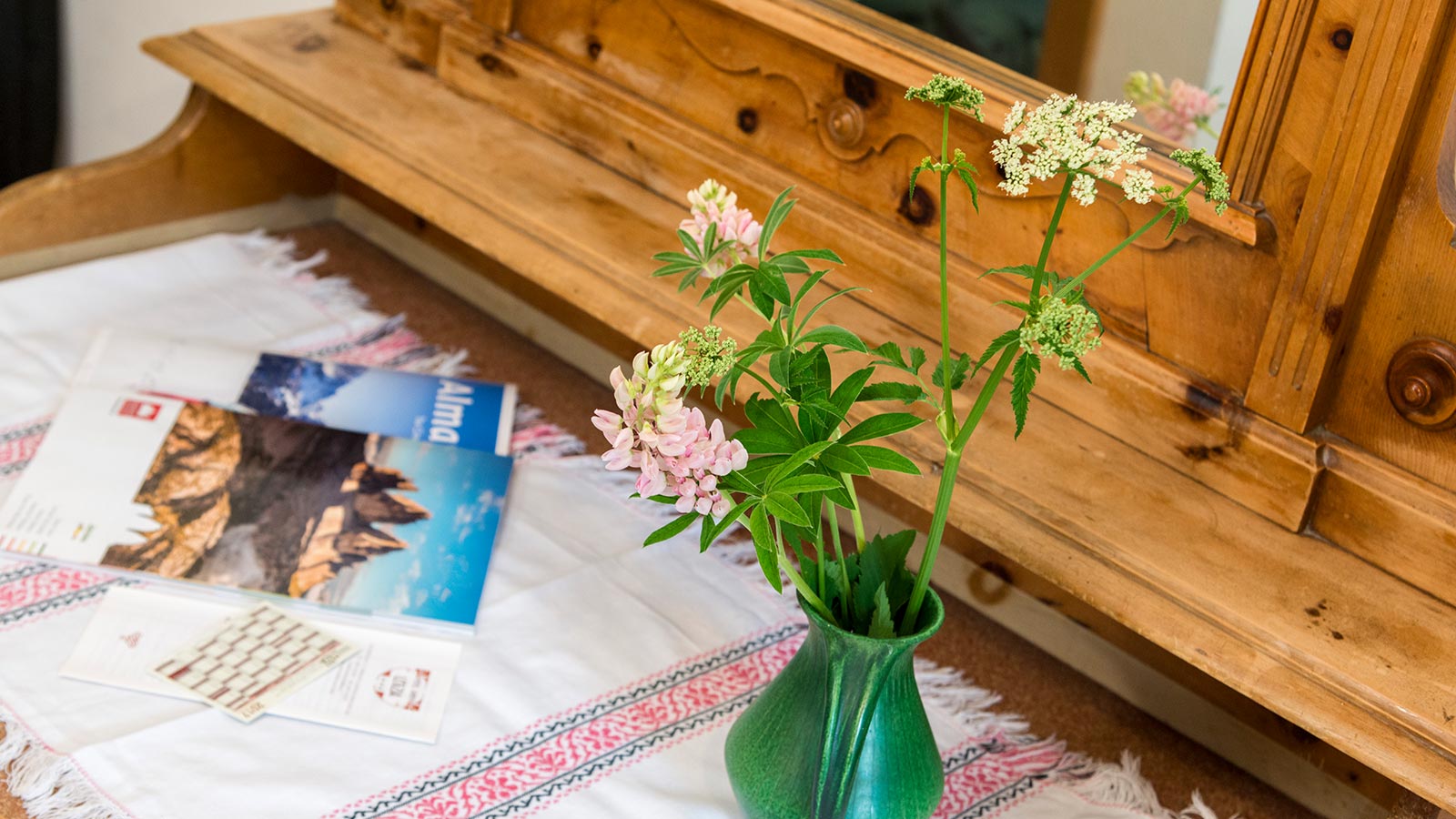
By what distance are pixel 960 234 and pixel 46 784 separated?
2.14 ft

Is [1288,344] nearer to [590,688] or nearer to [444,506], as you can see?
[590,688]

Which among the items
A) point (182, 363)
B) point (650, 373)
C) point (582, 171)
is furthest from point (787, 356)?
point (182, 363)

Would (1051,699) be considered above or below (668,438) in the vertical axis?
below

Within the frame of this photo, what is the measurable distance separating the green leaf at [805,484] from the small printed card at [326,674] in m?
0.32

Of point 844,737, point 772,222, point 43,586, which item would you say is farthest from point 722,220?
point 43,586

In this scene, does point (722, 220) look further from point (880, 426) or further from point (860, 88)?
point (860, 88)

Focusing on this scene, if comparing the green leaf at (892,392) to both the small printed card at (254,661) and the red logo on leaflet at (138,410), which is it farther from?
the red logo on leaflet at (138,410)

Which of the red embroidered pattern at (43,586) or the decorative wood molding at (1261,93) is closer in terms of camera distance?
the decorative wood molding at (1261,93)

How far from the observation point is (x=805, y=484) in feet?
1.89

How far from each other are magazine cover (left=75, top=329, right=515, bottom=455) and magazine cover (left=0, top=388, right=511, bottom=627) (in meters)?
0.03

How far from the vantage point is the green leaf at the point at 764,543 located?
59 cm

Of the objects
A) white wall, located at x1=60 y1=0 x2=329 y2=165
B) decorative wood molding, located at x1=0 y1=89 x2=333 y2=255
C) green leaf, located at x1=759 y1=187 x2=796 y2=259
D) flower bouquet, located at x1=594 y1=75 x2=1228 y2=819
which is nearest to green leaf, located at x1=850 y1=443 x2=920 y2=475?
flower bouquet, located at x1=594 y1=75 x2=1228 y2=819

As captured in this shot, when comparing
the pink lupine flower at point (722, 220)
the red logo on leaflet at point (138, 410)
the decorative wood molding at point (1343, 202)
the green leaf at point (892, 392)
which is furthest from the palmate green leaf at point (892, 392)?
the red logo on leaflet at point (138, 410)

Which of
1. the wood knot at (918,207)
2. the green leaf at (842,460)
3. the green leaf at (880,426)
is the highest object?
the wood knot at (918,207)
